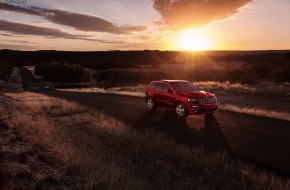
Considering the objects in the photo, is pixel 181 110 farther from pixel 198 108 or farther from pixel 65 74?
pixel 65 74

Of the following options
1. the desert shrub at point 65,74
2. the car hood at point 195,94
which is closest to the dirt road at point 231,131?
the car hood at point 195,94

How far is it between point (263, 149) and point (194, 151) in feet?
7.80

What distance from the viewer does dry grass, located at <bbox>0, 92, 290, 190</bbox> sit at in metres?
7.04

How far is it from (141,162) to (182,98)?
267 inches

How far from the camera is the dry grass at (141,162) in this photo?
23.1 ft

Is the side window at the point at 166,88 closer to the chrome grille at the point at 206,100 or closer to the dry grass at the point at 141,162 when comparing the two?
the chrome grille at the point at 206,100

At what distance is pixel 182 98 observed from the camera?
49.6ft

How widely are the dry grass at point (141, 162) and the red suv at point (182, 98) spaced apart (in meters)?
3.15

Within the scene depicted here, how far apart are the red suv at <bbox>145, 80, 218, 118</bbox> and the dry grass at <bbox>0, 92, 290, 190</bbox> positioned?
3.15 m

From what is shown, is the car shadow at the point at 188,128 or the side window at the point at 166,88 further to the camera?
the side window at the point at 166,88

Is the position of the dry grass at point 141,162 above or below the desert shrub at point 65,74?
above

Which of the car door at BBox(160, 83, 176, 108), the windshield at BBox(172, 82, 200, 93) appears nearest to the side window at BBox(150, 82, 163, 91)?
the car door at BBox(160, 83, 176, 108)

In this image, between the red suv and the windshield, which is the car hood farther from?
the windshield

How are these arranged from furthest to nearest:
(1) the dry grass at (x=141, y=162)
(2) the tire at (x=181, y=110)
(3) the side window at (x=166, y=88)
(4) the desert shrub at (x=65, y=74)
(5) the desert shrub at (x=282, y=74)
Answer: (4) the desert shrub at (x=65, y=74) < (5) the desert shrub at (x=282, y=74) < (3) the side window at (x=166, y=88) < (2) the tire at (x=181, y=110) < (1) the dry grass at (x=141, y=162)
